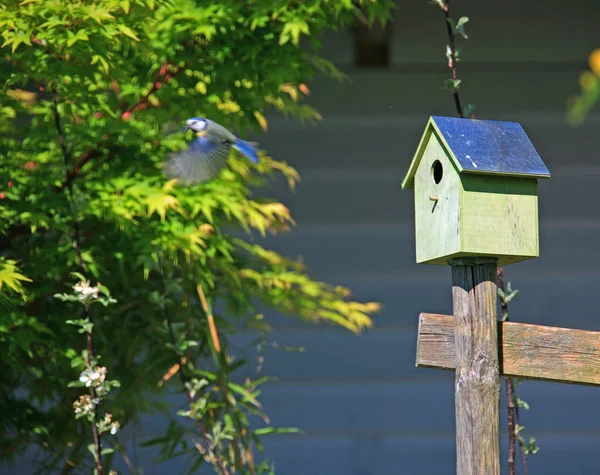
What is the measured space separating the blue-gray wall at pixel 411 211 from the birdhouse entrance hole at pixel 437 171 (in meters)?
2.74

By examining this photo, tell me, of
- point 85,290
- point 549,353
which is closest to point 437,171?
point 549,353

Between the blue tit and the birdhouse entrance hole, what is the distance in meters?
1.02

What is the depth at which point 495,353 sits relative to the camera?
7.07ft

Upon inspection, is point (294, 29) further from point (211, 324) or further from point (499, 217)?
point (499, 217)

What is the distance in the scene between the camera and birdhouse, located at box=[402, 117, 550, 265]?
2.16 m

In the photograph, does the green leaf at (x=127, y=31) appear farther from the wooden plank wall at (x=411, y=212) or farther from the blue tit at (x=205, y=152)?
the wooden plank wall at (x=411, y=212)

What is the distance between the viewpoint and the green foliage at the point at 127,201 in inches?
124

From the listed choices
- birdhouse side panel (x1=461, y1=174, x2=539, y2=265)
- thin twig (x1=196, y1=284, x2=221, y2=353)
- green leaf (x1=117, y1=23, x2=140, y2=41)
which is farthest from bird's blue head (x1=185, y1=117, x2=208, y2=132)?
birdhouse side panel (x1=461, y1=174, x2=539, y2=265)

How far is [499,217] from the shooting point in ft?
7.17

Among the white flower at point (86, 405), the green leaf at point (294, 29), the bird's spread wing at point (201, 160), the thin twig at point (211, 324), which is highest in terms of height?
the green leaf at point (294, 29)

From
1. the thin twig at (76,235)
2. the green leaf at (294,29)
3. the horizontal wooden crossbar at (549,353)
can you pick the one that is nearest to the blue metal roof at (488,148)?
the horizontal wooden crossbar at (549,353)

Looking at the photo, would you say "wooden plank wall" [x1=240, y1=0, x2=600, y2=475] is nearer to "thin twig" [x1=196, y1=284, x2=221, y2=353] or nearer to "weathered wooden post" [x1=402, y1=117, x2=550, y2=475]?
"thin twig" [x1=196, y1=284, x2=221, y2=353]

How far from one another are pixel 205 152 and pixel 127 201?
1.00 ft

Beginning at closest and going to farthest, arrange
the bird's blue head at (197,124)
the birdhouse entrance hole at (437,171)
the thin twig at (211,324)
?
the birdhouse entrance hole at (437,171), the bird's blue head at (197,124), the thin twig at (211,324)
